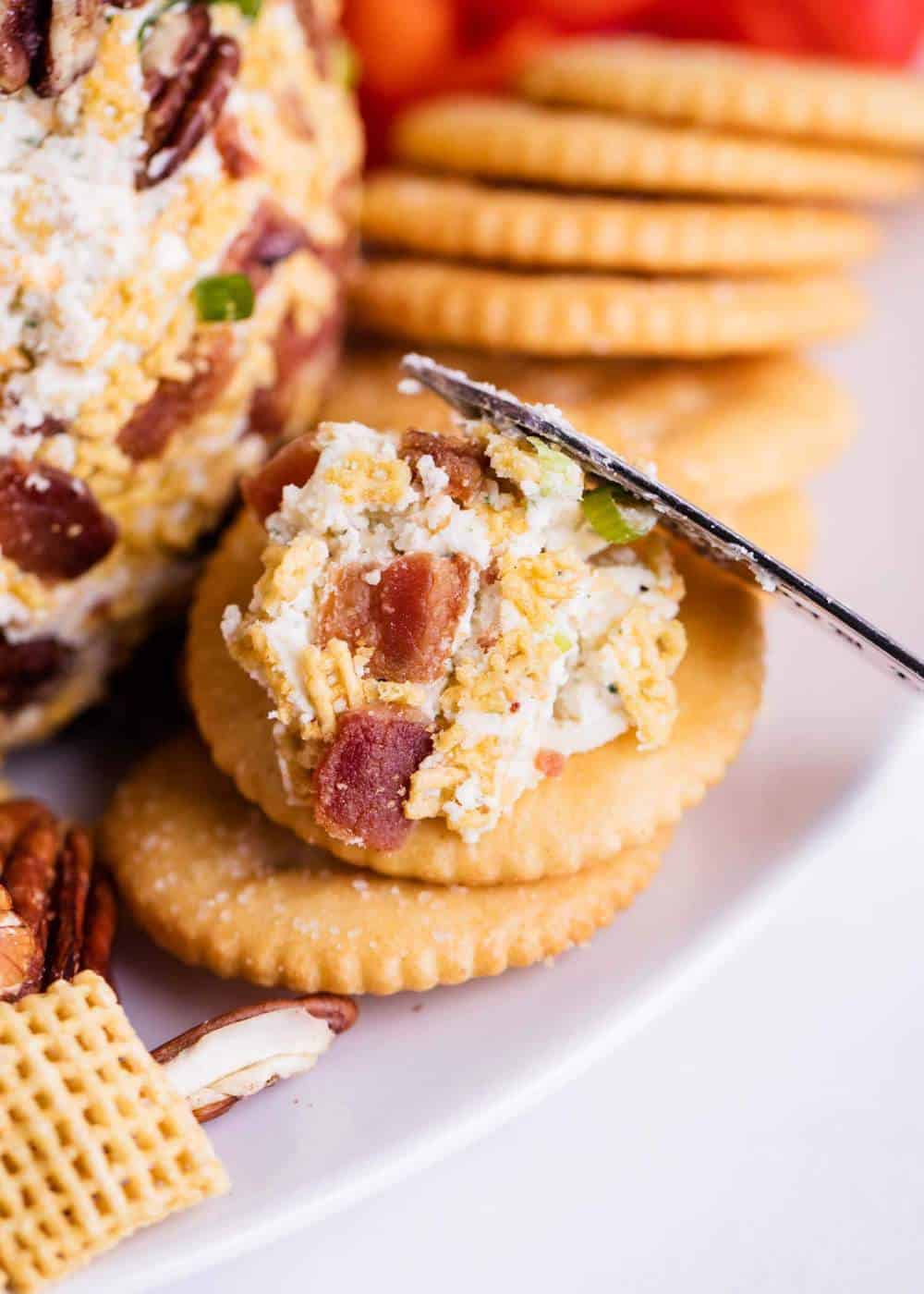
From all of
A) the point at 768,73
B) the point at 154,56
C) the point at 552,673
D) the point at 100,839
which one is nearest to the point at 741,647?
the point at 552,673

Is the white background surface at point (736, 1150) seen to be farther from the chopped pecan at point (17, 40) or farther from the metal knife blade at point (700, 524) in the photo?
the chopped pecan at point (17, 40)

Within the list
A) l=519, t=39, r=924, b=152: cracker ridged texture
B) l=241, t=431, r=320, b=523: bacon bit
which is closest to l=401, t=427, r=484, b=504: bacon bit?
l=241, t=431, r=320, b=523: bacon bit

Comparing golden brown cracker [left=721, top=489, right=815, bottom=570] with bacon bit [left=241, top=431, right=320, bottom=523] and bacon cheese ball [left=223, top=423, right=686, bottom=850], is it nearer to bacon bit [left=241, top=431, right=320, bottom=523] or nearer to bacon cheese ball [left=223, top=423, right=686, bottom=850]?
bacon cheese ball [left=223, top=423, right=686, bottom=850]

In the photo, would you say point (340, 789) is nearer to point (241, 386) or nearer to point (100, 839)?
point (100, 839)

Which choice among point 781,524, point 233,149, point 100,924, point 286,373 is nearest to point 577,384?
point 781,524

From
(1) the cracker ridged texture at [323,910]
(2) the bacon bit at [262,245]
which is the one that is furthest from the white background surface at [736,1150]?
(2) the bacon bit at [262,245]

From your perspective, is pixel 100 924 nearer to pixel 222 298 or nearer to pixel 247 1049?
pixel 247 1049
